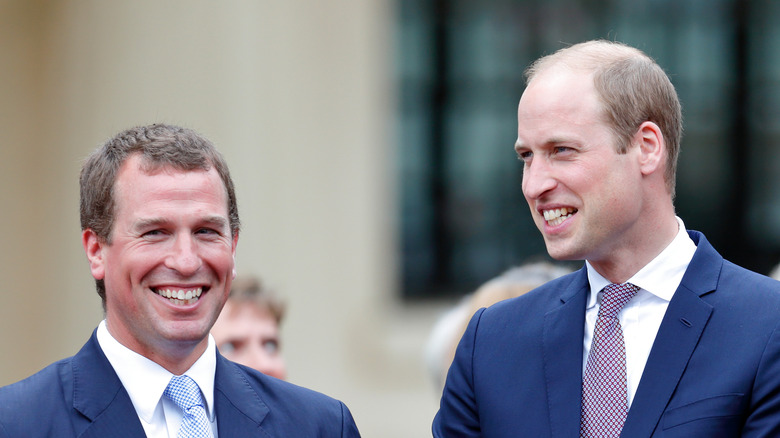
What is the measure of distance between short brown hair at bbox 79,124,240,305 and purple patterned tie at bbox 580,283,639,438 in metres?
1.02

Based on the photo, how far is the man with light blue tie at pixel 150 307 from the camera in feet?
10.1

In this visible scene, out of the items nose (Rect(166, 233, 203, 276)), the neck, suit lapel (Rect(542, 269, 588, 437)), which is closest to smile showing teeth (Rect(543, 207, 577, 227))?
the neck

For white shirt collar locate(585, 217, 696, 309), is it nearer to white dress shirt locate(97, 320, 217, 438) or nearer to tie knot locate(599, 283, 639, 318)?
tie knot locate(599, 283, 639, 318)

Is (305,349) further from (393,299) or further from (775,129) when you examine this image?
(775,129)

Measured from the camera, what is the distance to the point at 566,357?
323cm

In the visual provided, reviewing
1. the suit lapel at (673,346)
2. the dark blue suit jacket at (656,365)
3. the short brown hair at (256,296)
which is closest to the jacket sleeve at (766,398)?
the dark blue suit jacket at (656,365)

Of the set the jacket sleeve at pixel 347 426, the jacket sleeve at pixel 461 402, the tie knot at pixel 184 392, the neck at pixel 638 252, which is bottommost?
the jacket sleeve at pixel 347 426

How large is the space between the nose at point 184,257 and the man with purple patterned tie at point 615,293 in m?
0.82

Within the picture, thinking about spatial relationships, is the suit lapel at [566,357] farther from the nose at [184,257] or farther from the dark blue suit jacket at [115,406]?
the nose at [184,257]

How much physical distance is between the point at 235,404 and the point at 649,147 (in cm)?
129

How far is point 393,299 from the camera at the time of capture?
1017 cm

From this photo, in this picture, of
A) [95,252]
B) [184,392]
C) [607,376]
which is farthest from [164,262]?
[607,376]

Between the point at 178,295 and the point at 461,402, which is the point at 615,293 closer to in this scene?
the point at 461,402

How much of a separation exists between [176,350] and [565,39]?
7.53m
